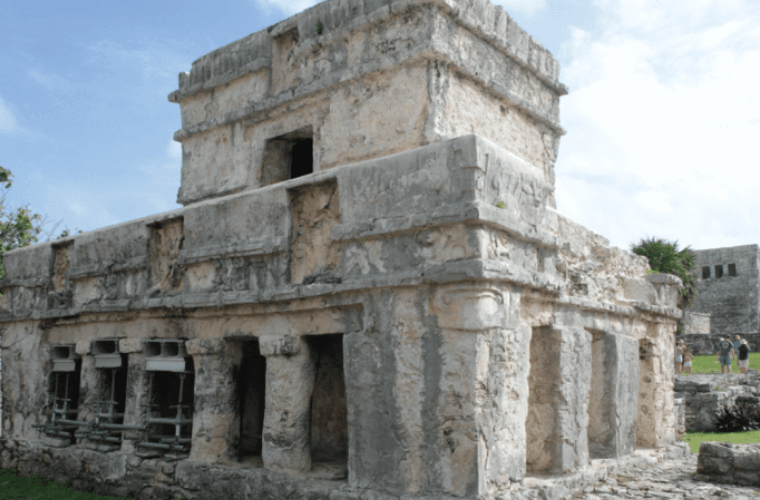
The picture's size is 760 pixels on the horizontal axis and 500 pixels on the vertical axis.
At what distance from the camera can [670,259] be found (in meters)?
22.4

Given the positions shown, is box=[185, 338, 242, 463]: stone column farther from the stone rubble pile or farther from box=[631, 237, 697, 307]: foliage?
box=[631, 237, 697, 307]: foliage

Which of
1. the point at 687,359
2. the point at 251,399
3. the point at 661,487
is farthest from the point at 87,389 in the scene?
the point at 687,359

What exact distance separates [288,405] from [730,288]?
113ft

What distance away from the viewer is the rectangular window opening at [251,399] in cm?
697

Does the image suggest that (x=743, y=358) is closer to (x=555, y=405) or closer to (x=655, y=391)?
(x=655, y=391)

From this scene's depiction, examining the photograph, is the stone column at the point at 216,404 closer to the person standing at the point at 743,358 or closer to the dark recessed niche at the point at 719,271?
the person standing at the point at 743,358

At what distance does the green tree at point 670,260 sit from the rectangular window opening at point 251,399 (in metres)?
18.1

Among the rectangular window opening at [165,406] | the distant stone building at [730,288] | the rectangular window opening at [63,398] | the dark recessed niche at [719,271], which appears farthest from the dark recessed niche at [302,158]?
the dark recessed niche at [719,271]

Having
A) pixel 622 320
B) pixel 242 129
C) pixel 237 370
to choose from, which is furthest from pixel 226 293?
pixel 622 320

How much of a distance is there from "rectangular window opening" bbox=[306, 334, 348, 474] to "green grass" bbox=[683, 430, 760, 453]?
231 inches

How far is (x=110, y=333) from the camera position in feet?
24.5

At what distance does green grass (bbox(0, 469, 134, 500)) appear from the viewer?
6.89 m

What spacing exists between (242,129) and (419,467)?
5.31 meters

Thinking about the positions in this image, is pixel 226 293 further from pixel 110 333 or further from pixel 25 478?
pixel 25 478
